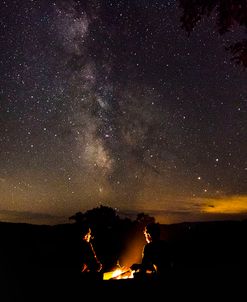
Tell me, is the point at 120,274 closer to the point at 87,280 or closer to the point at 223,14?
the point at 87,280

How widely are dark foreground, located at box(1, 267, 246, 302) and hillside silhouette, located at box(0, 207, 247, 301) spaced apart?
Answer: 0.05 ft

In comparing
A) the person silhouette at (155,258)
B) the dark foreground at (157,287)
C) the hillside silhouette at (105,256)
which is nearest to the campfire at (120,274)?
the hillside silhouette at (105,256)

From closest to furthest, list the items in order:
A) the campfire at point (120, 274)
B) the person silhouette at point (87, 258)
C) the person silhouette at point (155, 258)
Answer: the person silhouette at point (155, 258)
the person silhouette at point (87, 258)
the campfire at point (120, 274)

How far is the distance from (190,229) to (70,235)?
219 inches

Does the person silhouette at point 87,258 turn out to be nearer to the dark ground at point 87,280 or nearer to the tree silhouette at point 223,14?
the dark ground at point 87,280

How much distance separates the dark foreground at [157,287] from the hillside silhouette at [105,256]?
2 cm

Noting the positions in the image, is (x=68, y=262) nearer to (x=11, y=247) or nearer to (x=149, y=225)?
(x=11, y=247)

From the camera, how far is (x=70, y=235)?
11922mm

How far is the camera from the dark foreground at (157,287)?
18.6ft

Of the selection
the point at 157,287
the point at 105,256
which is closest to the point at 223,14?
the point at 157,287

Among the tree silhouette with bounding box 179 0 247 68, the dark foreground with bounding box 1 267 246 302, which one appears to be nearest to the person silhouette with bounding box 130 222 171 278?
the dark foreground with bounding box 1 267 246 302

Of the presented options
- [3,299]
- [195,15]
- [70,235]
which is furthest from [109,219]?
[195,15]

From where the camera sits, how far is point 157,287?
18.8ft

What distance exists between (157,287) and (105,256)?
851 centimetres
